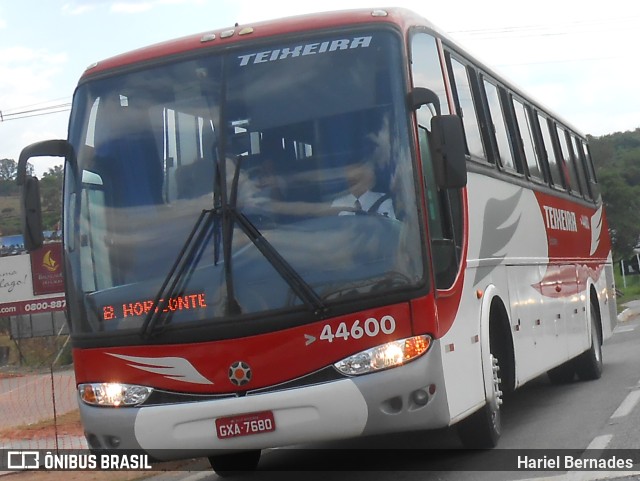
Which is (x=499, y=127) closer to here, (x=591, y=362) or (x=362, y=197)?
(x=362, y=197)

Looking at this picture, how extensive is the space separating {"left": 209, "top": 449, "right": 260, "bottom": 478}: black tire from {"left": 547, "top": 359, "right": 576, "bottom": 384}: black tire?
6364mm

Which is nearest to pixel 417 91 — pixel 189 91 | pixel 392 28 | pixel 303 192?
pixel 392 28

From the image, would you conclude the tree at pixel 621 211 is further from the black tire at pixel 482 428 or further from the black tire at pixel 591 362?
the black tire at pixel 482 428

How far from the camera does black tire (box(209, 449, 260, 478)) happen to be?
32.8ft

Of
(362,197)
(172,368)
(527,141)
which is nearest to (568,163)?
(527,141)

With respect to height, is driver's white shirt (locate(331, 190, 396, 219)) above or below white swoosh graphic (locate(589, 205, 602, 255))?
above

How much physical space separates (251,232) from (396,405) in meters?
1.51

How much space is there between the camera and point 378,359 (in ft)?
25.0

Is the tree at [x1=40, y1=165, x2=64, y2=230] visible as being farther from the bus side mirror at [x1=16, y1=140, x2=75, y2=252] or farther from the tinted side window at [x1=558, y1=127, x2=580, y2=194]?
the tinted side window at [x1=558, y1=127, x2=580, y2=194]

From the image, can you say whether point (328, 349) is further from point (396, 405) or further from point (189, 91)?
point (189, 91)

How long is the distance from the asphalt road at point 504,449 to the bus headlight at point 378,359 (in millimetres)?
1234

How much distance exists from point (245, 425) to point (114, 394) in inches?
40.4

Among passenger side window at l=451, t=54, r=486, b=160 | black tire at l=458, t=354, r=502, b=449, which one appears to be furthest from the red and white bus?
passenger side window at l=451, t=54, r=486, b=160

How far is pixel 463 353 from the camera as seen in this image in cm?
855
